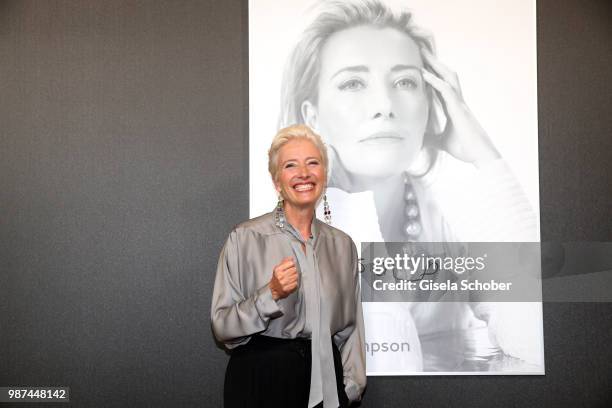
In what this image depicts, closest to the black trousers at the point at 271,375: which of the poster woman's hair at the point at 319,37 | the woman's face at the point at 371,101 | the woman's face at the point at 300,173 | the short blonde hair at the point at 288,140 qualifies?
the woman's face at the point at 300,173

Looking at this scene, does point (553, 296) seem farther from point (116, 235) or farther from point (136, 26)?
point (136, 26)

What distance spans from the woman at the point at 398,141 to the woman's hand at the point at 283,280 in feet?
2.86

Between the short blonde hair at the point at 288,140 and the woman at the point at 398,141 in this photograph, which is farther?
the woman at the point at 398,141

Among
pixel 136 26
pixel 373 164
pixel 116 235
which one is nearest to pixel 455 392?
pixel 373 164

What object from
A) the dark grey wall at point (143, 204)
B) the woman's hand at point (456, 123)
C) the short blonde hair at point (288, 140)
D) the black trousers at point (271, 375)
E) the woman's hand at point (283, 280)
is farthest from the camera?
the woman's hand at point (456, 123)

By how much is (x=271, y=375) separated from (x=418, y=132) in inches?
57.0

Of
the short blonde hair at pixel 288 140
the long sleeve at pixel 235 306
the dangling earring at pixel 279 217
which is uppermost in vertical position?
the short blonde hair at pixel 288 140

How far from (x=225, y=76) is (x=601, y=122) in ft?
6.36

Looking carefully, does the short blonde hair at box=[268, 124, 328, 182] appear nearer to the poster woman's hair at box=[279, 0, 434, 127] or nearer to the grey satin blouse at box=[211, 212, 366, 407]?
the grey satin blouse at box=[211, 212, 366, 407]

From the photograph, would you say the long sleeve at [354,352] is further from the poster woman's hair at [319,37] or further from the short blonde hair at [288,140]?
the poster woman's hair at [319,37]

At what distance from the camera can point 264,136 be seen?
3.07 metres

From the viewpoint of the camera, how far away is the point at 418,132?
3.11 metres

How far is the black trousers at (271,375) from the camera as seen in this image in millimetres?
2328

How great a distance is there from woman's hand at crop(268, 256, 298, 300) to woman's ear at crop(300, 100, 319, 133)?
3.41ft
